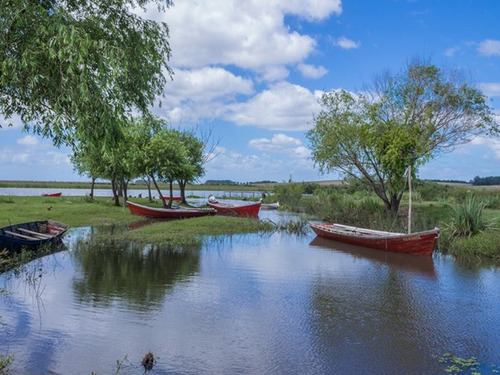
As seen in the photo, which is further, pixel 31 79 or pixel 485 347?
pixel 485 347

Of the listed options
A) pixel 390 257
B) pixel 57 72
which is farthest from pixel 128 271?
pixel 390 257

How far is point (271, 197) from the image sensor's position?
63.7 m

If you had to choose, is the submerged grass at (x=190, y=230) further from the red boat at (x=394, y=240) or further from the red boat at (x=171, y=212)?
the red boat at (x=394, y=240)

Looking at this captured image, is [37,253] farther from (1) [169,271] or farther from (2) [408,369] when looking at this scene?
(2) [408,369]

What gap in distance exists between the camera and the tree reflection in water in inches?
491

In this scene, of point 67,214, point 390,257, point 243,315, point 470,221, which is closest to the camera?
point 243,315

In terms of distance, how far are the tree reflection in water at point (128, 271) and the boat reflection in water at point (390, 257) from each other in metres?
8.09

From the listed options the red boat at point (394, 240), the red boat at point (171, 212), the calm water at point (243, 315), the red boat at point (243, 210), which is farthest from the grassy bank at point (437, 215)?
the red boat at point (171, 212)

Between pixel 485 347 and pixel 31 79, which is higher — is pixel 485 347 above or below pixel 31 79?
below

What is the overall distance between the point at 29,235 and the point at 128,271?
287 inches

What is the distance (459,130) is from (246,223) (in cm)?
1597

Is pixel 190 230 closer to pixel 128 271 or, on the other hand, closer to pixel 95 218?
pixel 95 218

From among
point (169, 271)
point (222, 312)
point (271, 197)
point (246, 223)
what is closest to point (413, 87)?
point (246, 223)

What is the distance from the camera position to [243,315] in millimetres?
11211
